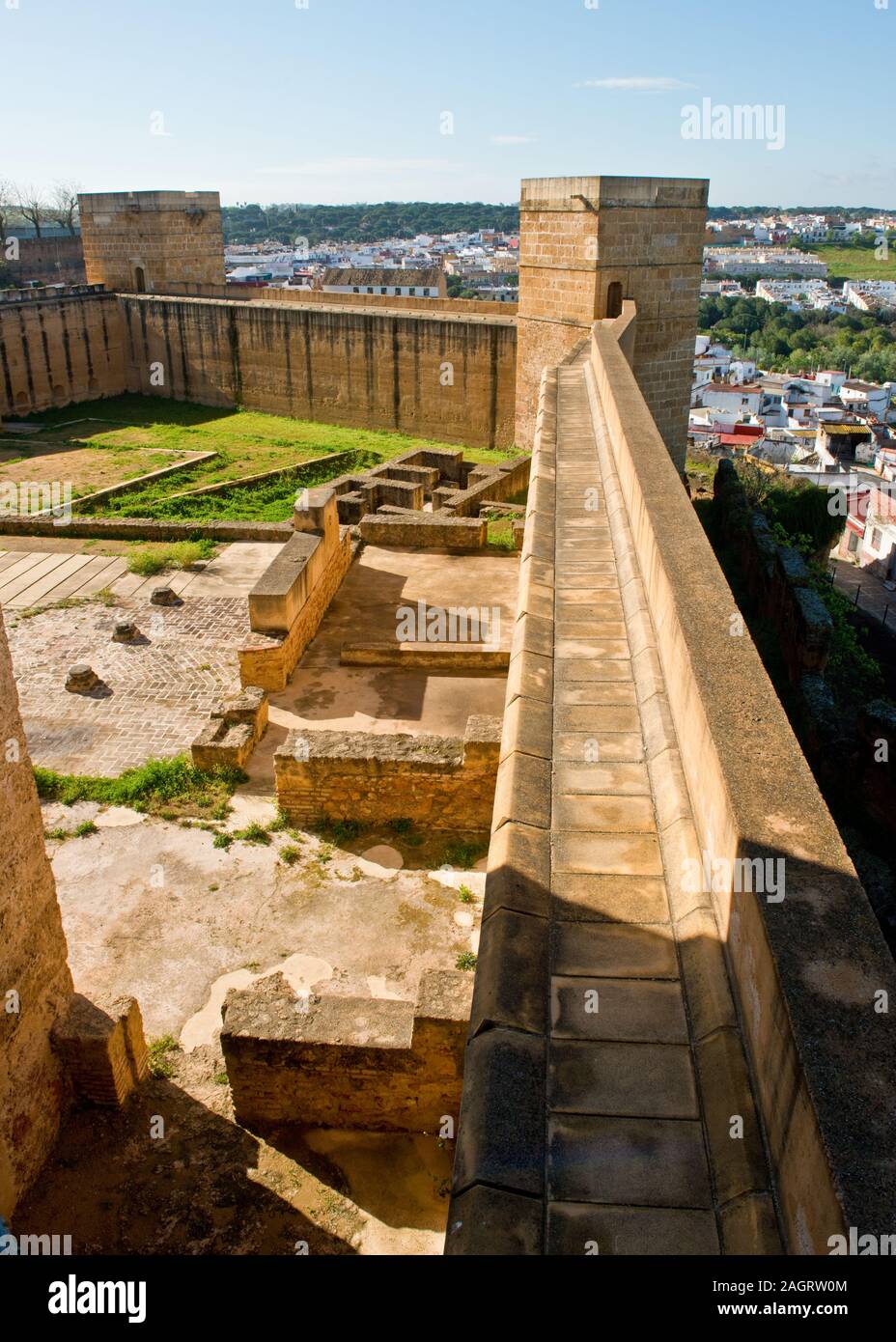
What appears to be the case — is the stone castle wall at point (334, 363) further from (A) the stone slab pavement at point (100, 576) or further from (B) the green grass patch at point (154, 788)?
(B) the green grass patch at point (154, 788)

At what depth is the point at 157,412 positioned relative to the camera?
27.9 meters

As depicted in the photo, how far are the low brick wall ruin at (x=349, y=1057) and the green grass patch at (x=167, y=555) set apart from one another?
872 cm

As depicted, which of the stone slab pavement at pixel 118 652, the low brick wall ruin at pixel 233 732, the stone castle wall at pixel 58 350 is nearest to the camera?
the low brick wall ruin at pixel 233 732

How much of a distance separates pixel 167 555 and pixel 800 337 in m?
87.3

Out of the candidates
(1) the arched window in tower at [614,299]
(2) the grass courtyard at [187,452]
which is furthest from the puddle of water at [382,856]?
(1) the arched window in tower at [614,299]

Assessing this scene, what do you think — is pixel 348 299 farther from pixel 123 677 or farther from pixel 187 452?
pixel 123 677

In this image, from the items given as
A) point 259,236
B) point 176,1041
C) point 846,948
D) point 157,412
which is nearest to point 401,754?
point 176,1041

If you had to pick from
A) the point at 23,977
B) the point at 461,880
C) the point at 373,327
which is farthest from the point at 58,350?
the point at 23,977

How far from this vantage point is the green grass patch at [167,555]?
13.2 m

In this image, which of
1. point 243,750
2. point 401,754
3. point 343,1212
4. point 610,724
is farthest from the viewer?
point 243,750

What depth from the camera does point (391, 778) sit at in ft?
25.7

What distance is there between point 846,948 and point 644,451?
5103 millimetres

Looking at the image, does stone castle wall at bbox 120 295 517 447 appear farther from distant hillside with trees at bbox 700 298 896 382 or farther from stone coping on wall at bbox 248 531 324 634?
distant hillside with trees at bbox 700 298 896 382

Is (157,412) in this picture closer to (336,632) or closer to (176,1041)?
(336,632)
